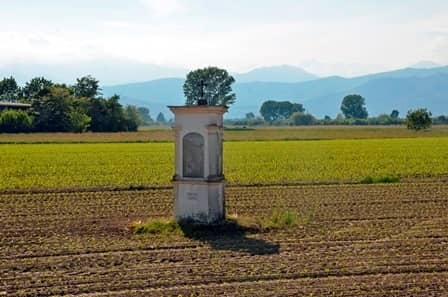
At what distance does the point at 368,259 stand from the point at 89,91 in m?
100

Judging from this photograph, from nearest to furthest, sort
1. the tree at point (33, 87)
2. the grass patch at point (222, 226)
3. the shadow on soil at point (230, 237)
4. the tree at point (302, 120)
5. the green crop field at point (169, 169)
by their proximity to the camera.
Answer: the shadow on soil at point (230, 237), the grass patch at point (222, 226), the green crop field at point (169, 169), the tree at point (33, 87), the tree at point (302, 120)

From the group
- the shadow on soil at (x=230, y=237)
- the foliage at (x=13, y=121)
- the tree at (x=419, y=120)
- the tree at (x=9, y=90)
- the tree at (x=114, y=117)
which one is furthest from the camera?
the tree at (x=9, y=90)

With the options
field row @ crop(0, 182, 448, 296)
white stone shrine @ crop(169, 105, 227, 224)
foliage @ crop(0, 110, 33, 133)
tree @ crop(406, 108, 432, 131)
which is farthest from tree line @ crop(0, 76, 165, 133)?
white stone shrine @ crop(169, 105, 227, 224)

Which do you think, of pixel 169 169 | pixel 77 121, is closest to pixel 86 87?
pixel 77 121

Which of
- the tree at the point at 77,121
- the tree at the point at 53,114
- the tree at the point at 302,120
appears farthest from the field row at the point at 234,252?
the tree at the point at 302,120

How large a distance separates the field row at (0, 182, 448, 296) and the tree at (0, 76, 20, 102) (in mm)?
104169

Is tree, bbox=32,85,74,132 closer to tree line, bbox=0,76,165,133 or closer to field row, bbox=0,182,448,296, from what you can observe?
tree line, bbox=0,76,165,133

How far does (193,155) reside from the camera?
15617 millimetres

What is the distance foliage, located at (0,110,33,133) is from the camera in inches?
3088

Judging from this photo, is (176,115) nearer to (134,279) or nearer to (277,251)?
(277,251)

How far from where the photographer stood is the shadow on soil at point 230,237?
1306cm

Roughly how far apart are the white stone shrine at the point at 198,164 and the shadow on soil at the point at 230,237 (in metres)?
0.35

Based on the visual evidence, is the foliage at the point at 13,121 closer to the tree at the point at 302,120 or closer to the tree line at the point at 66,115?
the tree line at the point at 66,115

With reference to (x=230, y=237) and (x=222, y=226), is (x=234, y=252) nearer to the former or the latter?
(x=230, y=237)
